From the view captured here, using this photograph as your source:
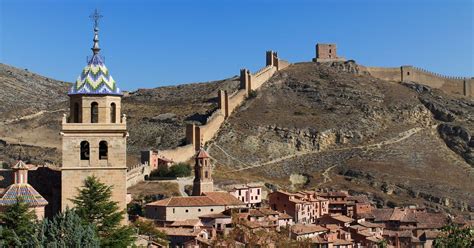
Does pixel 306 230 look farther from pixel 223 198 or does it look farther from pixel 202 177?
pixel 202 177

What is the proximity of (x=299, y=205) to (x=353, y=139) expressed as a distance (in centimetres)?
2687

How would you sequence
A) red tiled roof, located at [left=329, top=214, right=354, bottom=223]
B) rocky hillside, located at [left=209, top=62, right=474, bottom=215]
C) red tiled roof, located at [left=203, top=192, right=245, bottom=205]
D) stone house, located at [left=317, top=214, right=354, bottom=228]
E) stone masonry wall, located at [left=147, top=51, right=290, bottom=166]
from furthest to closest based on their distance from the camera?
1. rocky hillside, located at [left=209, top=62, right=474, bottom=215]
2. stone masonry wall, located at [left=147, top=51, right=290, bottom=166]
3. red tiled roof, located at [left=329, top=214, right=354, bottom=223]
4. stone house, located at [left=317, top=214, right=354, bottom=228]
5. red tiled roof, located at [left=203, top=192, right=245, bottom=205]

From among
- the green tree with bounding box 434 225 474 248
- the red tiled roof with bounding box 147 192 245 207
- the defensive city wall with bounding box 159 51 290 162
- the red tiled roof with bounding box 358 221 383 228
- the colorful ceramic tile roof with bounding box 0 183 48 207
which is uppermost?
the defensive city wall with bounding box 159 51 290 162

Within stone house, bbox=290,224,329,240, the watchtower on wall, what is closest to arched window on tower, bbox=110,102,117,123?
stone house, bbox=290,224,329,240

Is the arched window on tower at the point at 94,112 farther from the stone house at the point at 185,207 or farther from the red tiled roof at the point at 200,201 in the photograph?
the red tiled roof at the point at 200,201

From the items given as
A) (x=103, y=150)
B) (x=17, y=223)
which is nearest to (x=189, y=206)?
(x=103, y=150)

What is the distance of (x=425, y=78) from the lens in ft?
340

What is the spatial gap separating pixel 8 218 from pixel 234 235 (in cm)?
1460

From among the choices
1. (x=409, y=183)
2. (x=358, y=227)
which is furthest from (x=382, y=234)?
(x=409, y=183)

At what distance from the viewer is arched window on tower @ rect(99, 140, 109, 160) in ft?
96.5

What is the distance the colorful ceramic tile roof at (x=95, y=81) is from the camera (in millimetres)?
29281

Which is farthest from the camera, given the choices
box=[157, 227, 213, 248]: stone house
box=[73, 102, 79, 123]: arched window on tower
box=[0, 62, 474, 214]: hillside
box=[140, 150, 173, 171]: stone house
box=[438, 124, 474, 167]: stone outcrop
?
box=[438, 124, 474, 167]: stone outcrop

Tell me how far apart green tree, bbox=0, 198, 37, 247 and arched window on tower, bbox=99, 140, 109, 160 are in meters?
3.27

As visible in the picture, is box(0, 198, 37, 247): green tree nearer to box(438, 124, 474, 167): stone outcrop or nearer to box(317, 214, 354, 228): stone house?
box(317, 214, 354, 228): stone house
